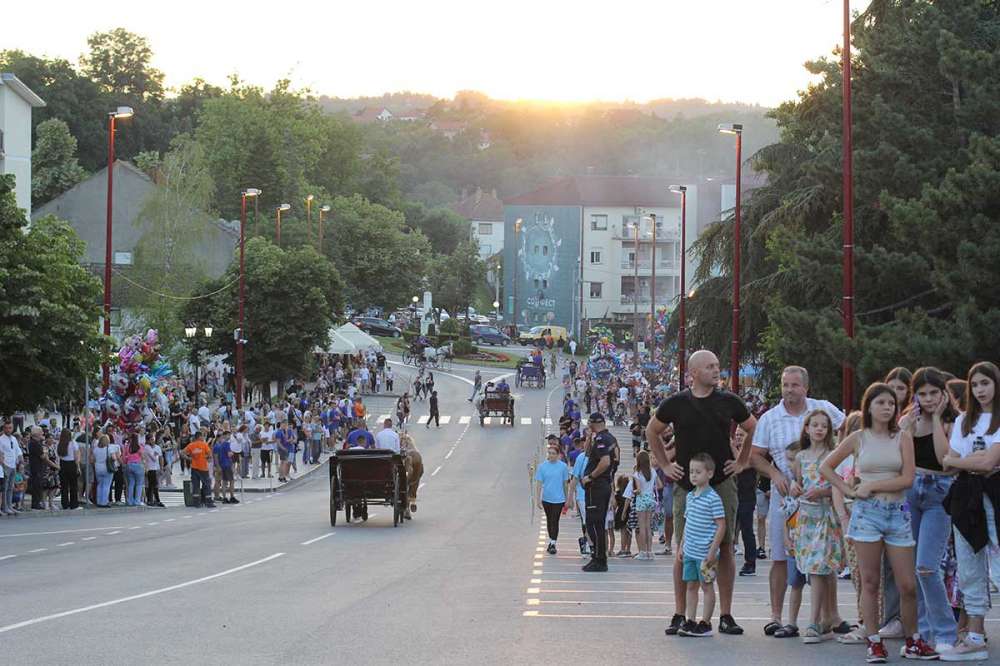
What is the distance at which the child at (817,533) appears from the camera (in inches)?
439

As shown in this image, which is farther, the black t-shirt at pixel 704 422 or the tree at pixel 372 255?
the tree at pixel 372 255

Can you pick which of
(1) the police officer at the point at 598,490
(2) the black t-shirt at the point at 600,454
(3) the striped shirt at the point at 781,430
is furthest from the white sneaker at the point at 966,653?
(2) the black t-shirt at the point at 600,454

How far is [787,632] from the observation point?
11375 millimetres

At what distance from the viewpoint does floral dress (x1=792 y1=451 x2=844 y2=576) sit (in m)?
11.2

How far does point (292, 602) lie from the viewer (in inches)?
569

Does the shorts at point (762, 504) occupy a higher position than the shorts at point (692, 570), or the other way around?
the shorts at point (692, 570)

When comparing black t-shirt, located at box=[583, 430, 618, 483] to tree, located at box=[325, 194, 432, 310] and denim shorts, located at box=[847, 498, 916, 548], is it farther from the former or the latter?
tree, located at box=[325, 194, 432, 310]

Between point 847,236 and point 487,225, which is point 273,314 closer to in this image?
point 847,236

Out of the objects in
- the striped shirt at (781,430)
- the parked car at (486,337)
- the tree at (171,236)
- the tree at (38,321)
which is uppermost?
the tree at (171,236)

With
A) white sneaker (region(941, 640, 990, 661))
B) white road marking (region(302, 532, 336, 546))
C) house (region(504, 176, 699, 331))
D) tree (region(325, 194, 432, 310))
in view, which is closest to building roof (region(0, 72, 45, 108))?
white road marking (region(302, 532, 336, 546))

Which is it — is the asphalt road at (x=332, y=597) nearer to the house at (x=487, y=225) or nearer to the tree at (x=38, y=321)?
the tree at (x=38, y=321)

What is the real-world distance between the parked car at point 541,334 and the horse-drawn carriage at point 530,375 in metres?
33.6

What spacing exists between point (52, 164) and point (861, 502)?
103m

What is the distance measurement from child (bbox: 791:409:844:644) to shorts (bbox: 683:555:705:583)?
70 cm
